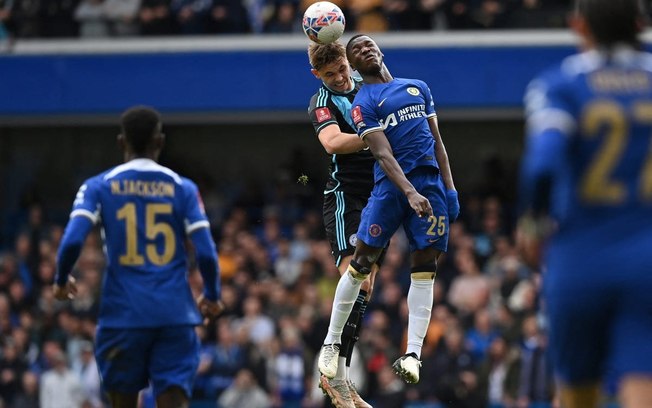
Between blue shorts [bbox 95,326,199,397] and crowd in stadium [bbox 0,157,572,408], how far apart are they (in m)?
8.01

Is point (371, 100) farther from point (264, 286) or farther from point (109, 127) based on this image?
point (109, 127)

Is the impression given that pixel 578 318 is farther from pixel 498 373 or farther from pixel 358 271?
pixel 498 373

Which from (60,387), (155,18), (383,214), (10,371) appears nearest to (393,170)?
(383,214)

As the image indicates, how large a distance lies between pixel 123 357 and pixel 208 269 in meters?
0.75

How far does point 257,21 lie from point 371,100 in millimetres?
12912

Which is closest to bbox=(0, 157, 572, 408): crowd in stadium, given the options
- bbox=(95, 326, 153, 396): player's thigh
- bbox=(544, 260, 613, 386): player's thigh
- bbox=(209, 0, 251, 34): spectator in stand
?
bbox=(209, 0, 251, 34): spectator in stand

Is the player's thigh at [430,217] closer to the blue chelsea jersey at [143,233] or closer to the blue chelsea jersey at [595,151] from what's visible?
the blue chelsea jersey at [143,233]

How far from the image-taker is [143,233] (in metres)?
8.11

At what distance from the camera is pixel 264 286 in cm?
1842

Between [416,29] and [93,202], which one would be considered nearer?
[93,202]

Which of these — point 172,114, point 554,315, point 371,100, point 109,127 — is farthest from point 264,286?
point 554,315

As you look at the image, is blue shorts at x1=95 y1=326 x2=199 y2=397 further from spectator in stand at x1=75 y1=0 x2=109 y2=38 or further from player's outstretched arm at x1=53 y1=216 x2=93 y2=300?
spectator in stand at x1=75 y1=0 x2=109 y2=38

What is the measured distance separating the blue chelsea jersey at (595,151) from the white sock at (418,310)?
14.0 ft

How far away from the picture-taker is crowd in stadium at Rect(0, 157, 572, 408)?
16.0 metres
